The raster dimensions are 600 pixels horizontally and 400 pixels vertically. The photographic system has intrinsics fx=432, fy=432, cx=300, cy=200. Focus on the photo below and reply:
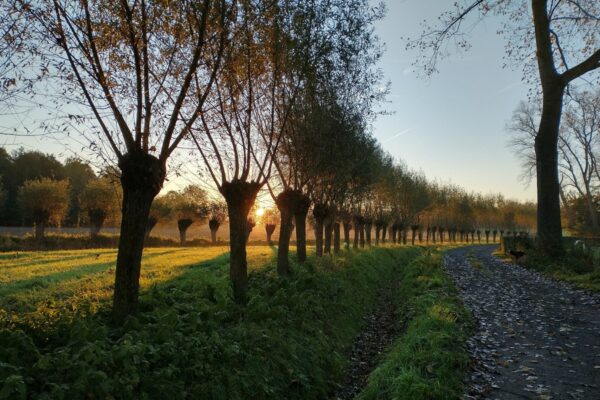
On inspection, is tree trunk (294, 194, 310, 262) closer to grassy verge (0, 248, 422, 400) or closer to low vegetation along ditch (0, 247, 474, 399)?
low vegetation along ditch (0, 247, 474, 399)

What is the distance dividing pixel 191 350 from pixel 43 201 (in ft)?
161

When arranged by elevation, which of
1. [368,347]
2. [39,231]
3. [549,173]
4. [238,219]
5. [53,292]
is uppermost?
[549,173]

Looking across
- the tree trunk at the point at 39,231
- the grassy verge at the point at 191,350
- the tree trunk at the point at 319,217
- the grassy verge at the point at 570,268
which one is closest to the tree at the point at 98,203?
the tree trunk at the point at 39,231

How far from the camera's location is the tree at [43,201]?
159 feet

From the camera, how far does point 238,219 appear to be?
13.3 m

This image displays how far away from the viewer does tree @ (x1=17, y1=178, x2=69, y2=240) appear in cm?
4850

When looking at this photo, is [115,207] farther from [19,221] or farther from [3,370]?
[3,370]

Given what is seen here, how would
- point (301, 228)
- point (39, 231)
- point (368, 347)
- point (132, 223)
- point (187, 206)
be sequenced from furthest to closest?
1. point (187, 206)
2. point (39, 231)
3. point (301, 228)
4. point (368, 347)
5. point (132, 223)

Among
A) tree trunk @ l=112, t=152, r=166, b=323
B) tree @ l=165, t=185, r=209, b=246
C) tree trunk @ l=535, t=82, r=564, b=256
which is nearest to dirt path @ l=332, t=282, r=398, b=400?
tree trunk @ l=112, t=152, r=166, b=323

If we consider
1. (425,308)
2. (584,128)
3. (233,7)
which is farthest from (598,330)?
(584,128)

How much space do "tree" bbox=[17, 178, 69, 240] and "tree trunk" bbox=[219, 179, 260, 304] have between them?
42878mm

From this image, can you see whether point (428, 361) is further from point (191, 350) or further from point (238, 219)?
point (238, 219)

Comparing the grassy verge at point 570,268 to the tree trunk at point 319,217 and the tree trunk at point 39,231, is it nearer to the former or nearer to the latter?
the tree trunk at point 319,217

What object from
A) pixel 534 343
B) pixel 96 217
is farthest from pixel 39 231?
pixel 534 343
